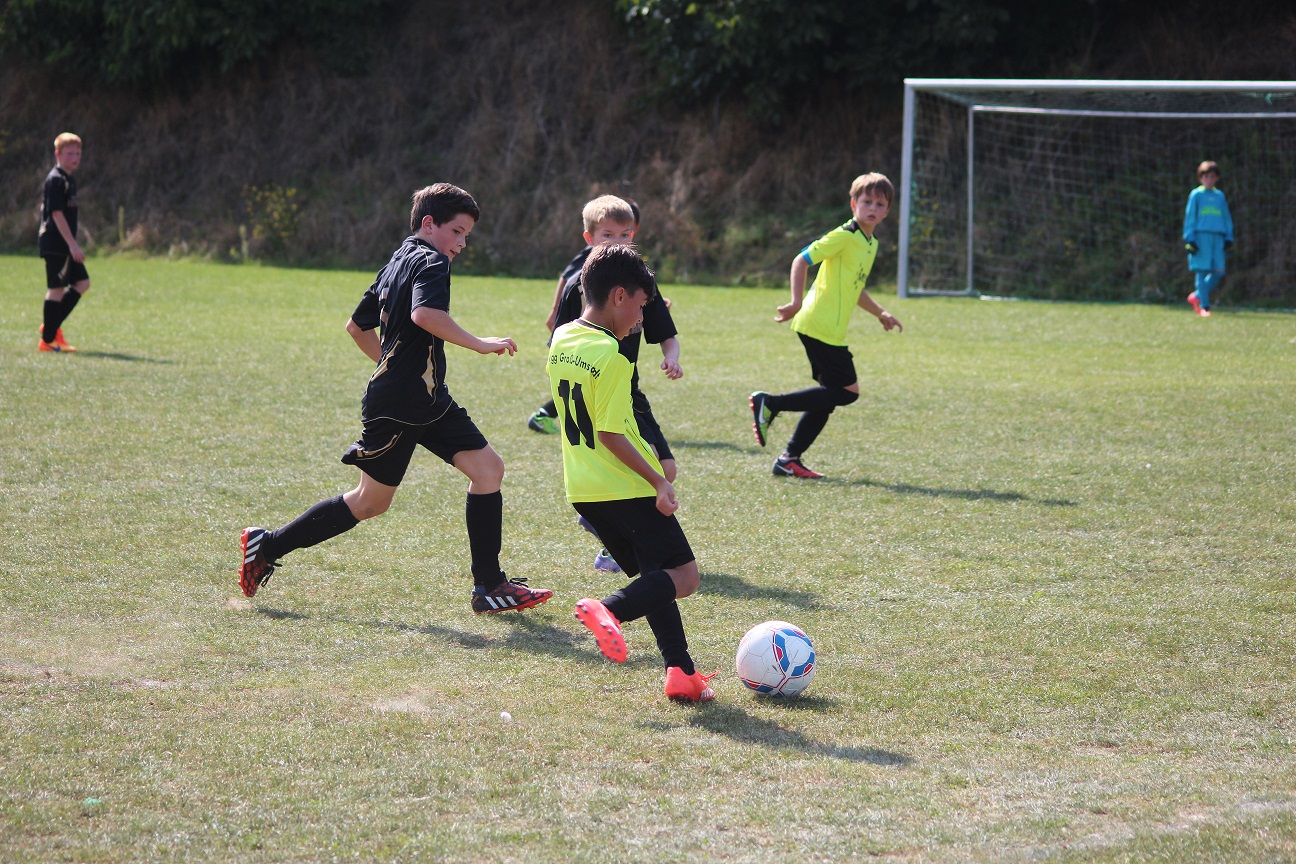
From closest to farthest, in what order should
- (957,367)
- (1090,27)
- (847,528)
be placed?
1. (847,528)
2. (957,367)
3. (1090,27)

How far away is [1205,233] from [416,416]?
13792 millimetres

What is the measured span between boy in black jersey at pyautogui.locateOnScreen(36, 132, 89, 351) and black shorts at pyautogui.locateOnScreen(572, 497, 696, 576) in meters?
8.50

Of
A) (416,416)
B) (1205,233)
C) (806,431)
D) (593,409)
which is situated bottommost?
(806,431)

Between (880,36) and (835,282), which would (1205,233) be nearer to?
(880,36)

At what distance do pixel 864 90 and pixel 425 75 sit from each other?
9213mm

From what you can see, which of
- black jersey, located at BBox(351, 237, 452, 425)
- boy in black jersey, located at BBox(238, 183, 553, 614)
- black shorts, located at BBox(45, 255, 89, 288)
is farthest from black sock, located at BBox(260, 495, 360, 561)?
black shorts, located at BBox(45, 255, 89, 288)

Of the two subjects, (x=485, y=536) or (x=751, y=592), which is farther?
(x=751, y=592)

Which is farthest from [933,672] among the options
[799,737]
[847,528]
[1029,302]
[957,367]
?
[1029,302]

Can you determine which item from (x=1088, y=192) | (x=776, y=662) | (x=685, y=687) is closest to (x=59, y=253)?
(x=685, y=687)

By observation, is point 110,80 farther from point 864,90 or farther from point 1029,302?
point 1029,302

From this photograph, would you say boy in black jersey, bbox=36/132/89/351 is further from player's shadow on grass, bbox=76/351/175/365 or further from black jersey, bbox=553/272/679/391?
black jersey, bbox=553/272/679/391

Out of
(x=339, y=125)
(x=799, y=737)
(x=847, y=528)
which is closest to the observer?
(x=799, y=737)

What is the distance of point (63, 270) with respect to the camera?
1091 cm

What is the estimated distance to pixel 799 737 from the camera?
3559 millimetres
